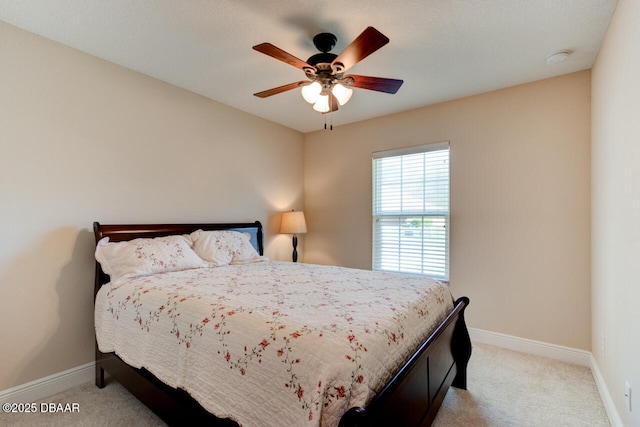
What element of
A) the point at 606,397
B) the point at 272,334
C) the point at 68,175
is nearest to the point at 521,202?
the point at 606,397

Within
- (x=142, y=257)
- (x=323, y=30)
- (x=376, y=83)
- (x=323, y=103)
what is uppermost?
(x=323, y=30)

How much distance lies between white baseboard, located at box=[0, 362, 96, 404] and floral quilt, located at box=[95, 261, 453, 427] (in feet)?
1.47

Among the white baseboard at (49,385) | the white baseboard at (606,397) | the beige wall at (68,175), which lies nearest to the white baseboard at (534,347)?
the white baseboard at (606,397)

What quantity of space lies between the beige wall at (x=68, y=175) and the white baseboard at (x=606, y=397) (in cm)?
349

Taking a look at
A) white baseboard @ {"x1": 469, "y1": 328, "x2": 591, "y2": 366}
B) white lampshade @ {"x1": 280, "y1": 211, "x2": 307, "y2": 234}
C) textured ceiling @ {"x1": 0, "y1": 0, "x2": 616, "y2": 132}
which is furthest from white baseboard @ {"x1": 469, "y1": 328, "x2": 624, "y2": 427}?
textured ceiling @ {"x1": 0, "y1": 0, "x2": 616, "y2": 132}

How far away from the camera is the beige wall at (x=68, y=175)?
2055mm

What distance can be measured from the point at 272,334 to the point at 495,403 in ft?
5.89

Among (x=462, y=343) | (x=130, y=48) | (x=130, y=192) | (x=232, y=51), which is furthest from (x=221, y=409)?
(x=130, y=48)

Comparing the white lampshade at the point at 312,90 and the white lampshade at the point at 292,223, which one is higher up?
the white lampshade at the point at 312,90

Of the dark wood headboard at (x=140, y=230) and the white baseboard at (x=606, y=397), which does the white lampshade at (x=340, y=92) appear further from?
the white baseboard at (x=606, y=397)

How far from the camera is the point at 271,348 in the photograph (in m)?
1.20

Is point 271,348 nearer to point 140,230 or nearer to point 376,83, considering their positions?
point 376,83

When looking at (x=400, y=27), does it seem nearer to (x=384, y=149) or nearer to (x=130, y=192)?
(x=384, y=149)

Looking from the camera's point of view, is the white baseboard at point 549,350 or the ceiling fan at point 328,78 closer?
the ceiling fan at point 328,78
